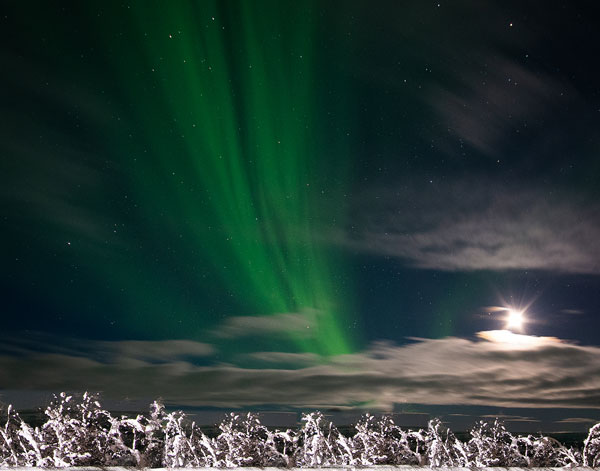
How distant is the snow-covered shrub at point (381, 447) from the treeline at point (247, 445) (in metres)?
0.02

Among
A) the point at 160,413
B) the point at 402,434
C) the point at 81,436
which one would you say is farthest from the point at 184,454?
the point at 402,434

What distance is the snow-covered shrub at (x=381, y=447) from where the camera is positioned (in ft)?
34.3

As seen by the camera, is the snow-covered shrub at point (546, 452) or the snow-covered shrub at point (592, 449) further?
the snow-covered shrub at point (592, 449)

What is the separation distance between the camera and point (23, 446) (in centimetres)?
904

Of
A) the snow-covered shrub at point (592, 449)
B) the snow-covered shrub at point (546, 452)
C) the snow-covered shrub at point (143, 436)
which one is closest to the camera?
the snow-covered shrub at point (143, 436)

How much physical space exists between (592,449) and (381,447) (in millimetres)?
4026

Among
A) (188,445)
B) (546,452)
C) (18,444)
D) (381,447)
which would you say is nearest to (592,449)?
(546,452)

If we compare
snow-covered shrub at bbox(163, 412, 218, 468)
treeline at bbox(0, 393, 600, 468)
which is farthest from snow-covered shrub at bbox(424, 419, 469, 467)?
snow-covered shrub at bbox(163, 412, 218, 468)

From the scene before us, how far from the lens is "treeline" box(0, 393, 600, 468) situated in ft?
28.1

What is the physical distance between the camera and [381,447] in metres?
10.7

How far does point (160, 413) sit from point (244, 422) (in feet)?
4.70

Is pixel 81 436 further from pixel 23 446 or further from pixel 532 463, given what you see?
pixel 532 463

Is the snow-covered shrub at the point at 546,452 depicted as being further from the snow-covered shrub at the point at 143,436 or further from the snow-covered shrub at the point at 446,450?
the snow-covered shrub at the point at 143,436

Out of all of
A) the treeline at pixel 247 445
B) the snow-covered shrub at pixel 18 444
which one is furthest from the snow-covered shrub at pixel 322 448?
the snow-covered shrub at pixel 18 444
